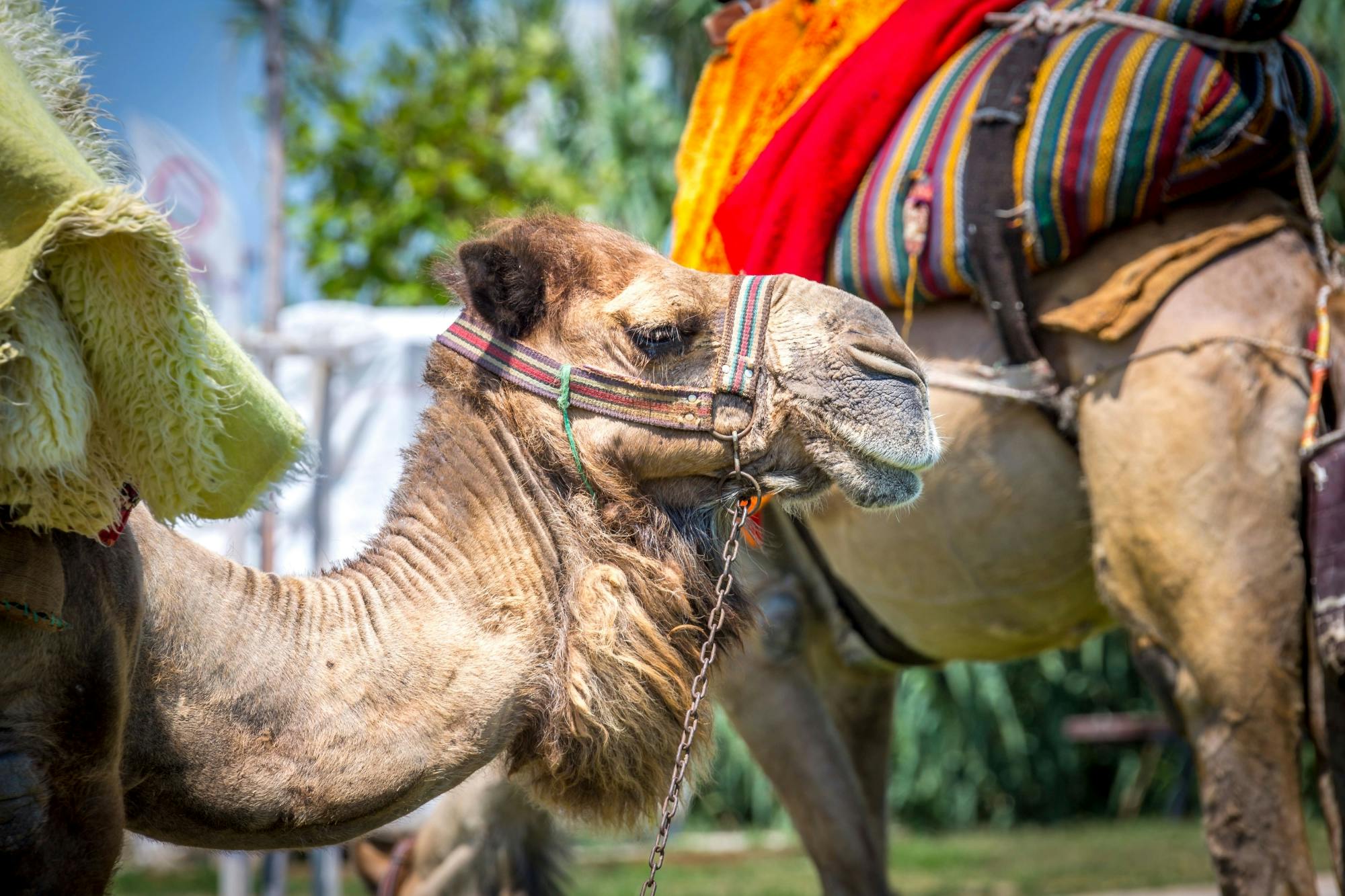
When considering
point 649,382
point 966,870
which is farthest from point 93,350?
point 966,870

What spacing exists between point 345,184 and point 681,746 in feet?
32.7

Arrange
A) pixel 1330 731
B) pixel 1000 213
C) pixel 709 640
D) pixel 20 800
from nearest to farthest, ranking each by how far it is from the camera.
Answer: pixel 20 800, pixel 709 640, pixel 1330 731, pixel 1000 213

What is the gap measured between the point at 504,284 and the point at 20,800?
3.40 feet

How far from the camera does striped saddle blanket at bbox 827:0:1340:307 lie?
124 inches

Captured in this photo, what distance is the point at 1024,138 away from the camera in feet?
10.7

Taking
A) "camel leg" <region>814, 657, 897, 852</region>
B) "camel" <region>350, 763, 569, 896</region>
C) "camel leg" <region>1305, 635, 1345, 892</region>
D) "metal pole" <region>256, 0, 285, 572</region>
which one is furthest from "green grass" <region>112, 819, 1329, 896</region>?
"camel leg" <region>1305, 635, 1345, 892</region>

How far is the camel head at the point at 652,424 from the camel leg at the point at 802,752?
167cm

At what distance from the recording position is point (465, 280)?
2209 millimetres

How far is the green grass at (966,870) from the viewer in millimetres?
6887

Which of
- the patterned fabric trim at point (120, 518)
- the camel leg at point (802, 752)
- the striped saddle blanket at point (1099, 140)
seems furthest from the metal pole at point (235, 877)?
the patterned fabric trim at point (120, 518)

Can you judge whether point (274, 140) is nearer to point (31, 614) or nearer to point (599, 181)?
point (599, 181)

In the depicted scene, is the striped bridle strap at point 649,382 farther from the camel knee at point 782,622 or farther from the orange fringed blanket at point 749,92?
the camel knee at point 782,622

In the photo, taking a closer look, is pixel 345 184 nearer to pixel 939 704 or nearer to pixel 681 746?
pixel 939 704

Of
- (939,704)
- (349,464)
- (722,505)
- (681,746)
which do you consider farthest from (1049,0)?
(939,704)
